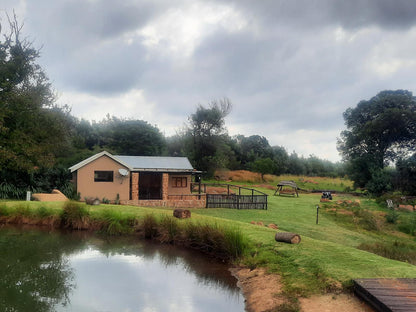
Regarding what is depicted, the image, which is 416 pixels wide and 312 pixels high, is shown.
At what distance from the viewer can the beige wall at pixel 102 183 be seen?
2262cm

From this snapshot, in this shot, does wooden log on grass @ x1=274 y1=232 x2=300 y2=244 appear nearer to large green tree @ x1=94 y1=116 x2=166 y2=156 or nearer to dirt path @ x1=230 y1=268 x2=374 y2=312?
dirt path @ x1=230 y1=268 x2=374 y2=312

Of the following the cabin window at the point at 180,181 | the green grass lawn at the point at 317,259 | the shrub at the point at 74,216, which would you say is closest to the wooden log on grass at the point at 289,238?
the green grass lawn at the point at 317,259

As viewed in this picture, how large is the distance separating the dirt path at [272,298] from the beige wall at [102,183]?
1547cm

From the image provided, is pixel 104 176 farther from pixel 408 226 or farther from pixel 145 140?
pixel 145 140

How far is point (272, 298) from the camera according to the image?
692 centimetres

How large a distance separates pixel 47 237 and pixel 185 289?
6920 millimetres

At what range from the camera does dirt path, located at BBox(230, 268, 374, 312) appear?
6.04 metres

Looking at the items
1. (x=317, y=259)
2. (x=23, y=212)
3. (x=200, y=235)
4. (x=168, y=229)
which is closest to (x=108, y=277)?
(x=200, y=235)

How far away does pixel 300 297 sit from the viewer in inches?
260

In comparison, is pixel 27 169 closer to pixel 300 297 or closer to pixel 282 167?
pixel 300 297

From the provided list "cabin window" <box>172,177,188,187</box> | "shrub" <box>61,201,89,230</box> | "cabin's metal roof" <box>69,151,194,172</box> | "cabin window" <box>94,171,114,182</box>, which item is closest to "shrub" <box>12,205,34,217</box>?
"shrub" <box>61,201,89,230</box>

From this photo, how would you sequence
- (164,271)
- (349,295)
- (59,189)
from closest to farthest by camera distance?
(349,295) < (164,271) < (59,189)

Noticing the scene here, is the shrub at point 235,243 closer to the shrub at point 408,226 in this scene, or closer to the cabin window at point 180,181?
the shrub at point 408,226

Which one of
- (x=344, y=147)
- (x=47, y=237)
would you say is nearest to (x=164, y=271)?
(x=47, y=237)
